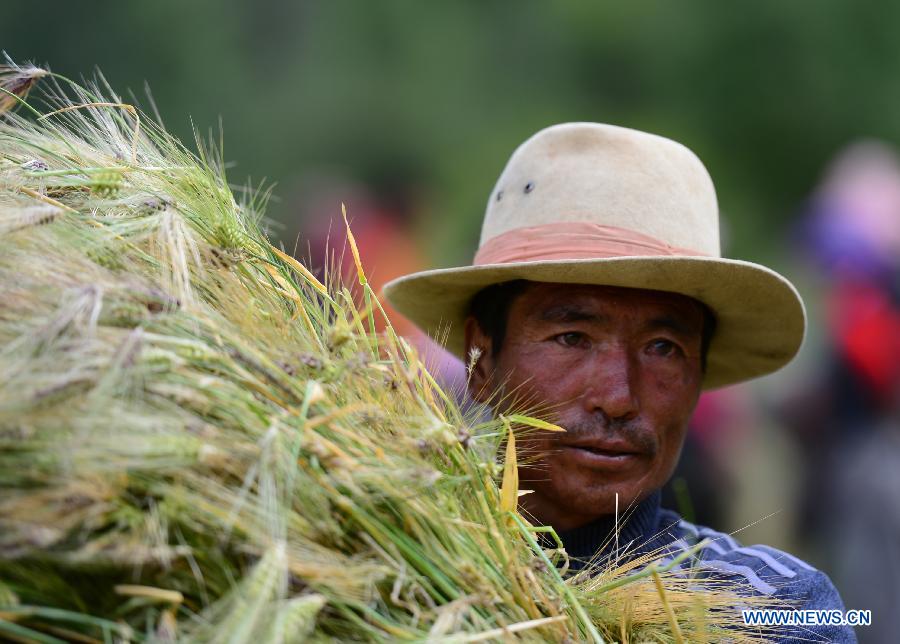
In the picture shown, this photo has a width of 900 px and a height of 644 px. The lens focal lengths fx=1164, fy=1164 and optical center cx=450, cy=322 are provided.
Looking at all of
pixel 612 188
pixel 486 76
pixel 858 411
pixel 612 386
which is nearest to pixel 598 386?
pixel 612 386

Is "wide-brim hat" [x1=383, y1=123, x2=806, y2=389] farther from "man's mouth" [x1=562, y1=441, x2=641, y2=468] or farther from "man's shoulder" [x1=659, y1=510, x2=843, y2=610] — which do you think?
"man's shoulder" [x1=659, y1=510, x2=843, y2=610]

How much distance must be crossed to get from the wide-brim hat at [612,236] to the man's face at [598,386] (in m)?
0.08

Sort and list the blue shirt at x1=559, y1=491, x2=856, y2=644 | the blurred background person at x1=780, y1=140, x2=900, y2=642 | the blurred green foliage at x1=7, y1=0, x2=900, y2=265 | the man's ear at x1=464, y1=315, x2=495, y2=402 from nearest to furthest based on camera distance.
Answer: the blue shirt at x1=559, y1=491, x2=856, y2=644 < the man's ear at x1=464, y1=315, x2=495, y2=402 < the blurred background person at x1=780, y1=140, x2=900, y2=642 < the blurred green foliage at x1=7, y1=0, x2=900, y2=265

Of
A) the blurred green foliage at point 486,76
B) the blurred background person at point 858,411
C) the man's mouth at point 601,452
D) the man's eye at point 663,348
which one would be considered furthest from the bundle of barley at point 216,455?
the blurred green foliage at point 486,76

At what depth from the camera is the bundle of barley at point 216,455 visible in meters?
1.35

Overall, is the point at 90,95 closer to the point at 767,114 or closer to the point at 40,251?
the point at 40,251

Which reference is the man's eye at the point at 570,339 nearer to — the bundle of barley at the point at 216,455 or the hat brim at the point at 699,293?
the hat brim at the point at 699,293

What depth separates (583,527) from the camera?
272 centimetres

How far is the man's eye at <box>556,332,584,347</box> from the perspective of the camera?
8.89ft

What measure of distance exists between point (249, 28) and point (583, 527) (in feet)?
41.5

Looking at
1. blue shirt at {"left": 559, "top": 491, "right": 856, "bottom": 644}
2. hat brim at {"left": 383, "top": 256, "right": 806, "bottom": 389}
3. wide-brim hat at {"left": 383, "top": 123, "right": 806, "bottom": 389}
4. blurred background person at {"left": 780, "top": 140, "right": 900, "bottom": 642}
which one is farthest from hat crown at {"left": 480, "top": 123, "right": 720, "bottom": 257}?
blurred background person at {"left": 780, "top": 140, "right": 900, "bottom": 642}

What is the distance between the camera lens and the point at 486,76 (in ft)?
46.9

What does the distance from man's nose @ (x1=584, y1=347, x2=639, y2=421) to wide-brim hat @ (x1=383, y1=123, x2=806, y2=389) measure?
0.17 meters

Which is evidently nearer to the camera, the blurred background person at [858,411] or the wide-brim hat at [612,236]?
the wide-brim hat at [612,236]
